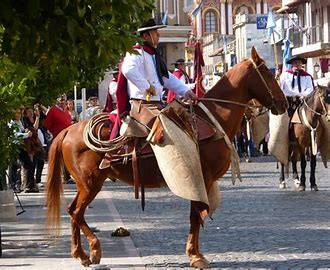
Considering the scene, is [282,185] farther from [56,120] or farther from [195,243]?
Result: [195,243]

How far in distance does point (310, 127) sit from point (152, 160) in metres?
8.86

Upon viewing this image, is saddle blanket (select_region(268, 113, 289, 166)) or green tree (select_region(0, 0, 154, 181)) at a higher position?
green tree (select_region(0, 0, 154, 181))

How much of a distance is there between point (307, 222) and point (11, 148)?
4221 millimetres

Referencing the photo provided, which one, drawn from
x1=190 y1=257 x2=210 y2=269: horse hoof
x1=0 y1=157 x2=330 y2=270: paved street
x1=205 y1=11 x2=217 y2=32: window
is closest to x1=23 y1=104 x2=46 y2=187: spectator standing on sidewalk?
x1=0 y1=157 x2=330 y2=270: paved street

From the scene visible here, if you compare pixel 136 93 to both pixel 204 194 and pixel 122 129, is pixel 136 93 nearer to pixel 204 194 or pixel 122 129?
pixel 122 129

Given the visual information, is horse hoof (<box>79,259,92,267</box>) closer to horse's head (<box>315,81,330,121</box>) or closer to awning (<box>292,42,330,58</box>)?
horse's head (<box>315,81,330,121</box>)

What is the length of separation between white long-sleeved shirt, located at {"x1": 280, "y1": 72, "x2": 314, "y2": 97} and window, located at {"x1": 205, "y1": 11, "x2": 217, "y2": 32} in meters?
105

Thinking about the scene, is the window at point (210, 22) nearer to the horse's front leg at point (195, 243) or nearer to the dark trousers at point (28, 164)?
the dark trousers at point (28, 164)

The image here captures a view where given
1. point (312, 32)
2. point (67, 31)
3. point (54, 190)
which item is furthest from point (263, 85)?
point (312, 32)

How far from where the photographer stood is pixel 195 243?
10.7 meters

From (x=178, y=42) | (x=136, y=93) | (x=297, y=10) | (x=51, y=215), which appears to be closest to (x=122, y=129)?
(x=136, y=93)

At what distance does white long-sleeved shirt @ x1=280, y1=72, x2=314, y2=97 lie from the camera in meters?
20.4

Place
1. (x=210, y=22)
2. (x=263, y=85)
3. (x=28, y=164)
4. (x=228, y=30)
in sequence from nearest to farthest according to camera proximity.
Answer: (x=263, y=85) → (x=28, y=164) → (x=228, y=30) → (x=210, y=22)

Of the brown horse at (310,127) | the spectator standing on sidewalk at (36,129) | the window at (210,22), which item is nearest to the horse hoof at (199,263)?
the brown horse at (310,127)
